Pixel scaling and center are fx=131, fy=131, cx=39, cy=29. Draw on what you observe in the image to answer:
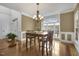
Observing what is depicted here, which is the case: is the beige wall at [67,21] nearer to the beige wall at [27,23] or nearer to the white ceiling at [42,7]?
the white ceiling at [42,7]

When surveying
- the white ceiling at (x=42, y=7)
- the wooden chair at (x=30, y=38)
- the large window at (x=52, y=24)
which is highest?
the white ceiling at (x=42, y=7)

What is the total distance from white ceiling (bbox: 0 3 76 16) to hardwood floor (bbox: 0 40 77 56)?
59cm

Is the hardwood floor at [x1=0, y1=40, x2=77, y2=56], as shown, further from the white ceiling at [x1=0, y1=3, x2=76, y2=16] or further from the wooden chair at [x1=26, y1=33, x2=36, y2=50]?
the white ceiling at [x1=0, y1=3, x2=76, y2=16]

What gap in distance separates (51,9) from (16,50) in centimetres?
103

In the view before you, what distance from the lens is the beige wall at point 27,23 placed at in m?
2.52

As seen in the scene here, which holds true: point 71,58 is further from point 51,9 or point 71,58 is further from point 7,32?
point 7,32

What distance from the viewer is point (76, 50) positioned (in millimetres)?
2467

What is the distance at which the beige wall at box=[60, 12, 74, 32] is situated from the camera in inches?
97.7

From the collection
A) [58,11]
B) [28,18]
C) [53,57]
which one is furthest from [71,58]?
[28,18]

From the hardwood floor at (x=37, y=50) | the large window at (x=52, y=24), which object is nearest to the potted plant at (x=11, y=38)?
the hardwood floor at (x=37, y=50)

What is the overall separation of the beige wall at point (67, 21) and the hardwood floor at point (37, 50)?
299mm

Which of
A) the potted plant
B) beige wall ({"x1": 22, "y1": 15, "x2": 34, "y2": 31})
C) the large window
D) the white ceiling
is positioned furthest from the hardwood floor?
the white ceiling

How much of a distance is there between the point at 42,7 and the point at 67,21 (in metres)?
0.55

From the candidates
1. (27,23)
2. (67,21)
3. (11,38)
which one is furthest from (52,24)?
(11,38)
